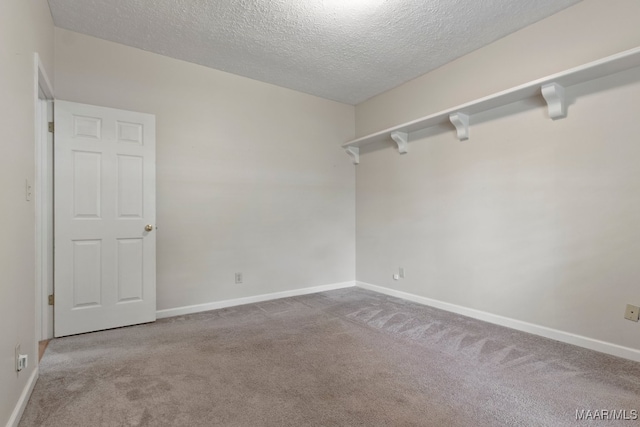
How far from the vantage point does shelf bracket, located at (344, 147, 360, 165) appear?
4574 mm

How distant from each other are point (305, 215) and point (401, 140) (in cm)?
155

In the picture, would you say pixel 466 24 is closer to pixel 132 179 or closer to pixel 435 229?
pixel 435 229

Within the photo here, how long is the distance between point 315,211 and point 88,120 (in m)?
2.63

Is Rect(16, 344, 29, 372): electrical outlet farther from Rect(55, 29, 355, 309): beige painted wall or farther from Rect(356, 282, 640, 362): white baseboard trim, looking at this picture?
Rect(356, 282, 640, 362): white baseboard trim

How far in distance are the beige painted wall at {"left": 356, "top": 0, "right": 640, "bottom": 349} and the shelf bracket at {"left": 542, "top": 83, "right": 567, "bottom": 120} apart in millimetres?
61

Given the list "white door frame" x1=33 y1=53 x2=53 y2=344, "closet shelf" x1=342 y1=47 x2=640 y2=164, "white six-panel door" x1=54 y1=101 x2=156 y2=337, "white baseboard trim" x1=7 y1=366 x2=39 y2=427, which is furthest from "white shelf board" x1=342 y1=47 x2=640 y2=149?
"white baseboard trim" x1=7 y1=366 x2=39 y2=427

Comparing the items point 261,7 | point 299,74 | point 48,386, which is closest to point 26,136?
point 48,386

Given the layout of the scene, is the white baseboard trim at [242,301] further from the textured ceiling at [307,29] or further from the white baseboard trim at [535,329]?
the textured ceiling at [307,29]

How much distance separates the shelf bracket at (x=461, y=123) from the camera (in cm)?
315

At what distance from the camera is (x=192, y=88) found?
3404 millimetres

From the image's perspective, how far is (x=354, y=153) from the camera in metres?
4.59

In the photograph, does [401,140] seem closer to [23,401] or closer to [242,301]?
[242,301]

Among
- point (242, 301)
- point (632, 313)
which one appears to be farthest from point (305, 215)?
point (632, 313)

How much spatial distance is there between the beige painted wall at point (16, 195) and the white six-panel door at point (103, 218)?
0.81 metres
